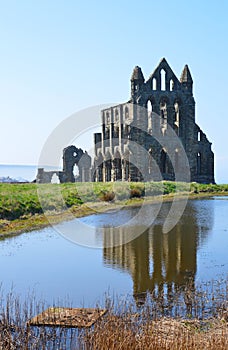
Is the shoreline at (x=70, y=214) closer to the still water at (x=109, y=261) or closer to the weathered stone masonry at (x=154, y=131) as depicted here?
the still water at (x=109, y=261)

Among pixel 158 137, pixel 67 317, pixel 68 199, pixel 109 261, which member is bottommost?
pixel 67 317

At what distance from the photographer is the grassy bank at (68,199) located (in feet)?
77.0

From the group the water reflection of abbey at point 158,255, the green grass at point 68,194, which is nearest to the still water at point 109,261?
the water reflection of abbey at point 158,255

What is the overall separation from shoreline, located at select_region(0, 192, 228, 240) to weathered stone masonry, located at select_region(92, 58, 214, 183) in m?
10.1

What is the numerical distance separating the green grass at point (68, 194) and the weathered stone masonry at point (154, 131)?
7.09 metres

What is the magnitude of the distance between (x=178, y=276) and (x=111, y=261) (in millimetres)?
2640

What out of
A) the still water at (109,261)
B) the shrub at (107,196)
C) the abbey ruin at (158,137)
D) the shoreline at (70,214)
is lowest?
the still water at (109,261)

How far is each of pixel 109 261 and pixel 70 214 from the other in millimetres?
12064

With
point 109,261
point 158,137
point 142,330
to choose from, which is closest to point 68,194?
point 109,261

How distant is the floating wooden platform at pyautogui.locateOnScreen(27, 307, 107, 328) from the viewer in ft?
26.7

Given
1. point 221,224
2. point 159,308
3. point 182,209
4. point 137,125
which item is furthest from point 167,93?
point 159,308

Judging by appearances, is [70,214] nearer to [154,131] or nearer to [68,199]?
[68,199]

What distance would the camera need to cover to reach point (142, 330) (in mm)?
6918

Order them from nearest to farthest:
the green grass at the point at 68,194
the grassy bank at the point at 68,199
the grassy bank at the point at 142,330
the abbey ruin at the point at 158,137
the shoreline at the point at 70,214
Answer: the grassy bank at the point at 142,330 → the shoreline at the point at 70,214 → the grassy bank at the point at 68,199 → the green grass at the point at 68,194 → the abbey ruin at the point at 158,137
